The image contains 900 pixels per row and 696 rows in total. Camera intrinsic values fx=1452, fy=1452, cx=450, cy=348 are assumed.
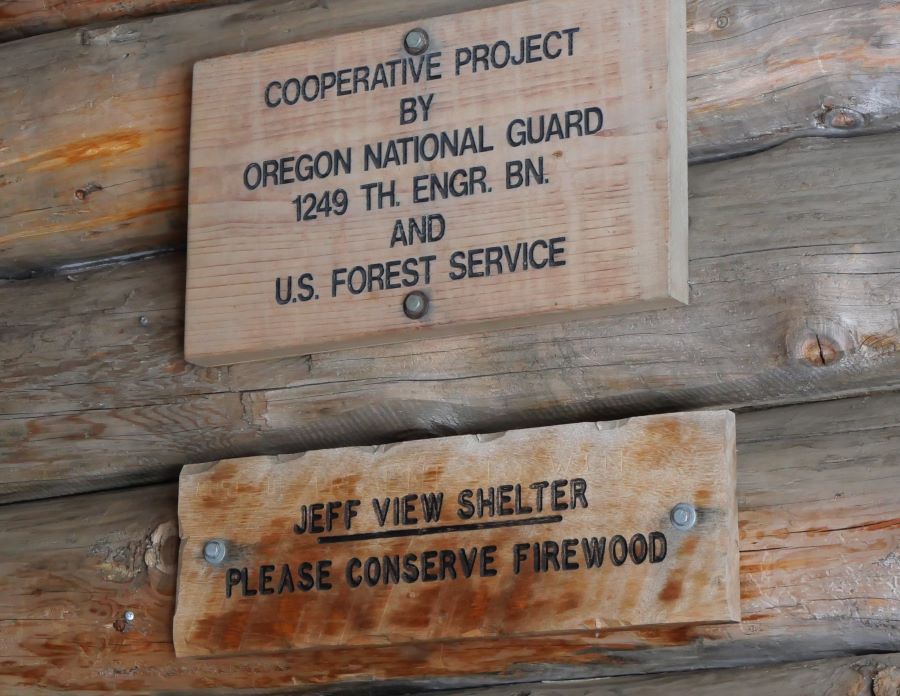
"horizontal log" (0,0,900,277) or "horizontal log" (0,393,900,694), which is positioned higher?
"horizontal log" (0,0,900,277)

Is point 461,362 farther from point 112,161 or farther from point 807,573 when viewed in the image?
point 112,161

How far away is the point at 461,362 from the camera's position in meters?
2.21

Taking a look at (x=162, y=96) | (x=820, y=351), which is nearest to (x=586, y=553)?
(x=820, y=351)

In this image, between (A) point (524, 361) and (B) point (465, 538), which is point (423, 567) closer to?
(B) point (465, 538)

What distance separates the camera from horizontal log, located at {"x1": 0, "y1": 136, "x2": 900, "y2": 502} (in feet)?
6.79

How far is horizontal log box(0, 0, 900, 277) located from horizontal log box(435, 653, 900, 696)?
30.2 inches

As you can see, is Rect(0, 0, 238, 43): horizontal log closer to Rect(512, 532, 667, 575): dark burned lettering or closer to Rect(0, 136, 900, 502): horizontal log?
Rect(0, 136, 900, 502): horizontal log

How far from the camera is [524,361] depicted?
219cm

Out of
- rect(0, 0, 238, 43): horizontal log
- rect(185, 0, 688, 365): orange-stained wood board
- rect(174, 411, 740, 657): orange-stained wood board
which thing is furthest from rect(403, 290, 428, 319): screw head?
rect(0, 0, 238, 43): horizontal log

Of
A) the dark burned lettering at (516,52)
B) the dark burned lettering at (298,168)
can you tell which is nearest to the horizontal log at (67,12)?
the dark burned lettering at (298,168)

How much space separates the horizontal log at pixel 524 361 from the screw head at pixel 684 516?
0.20 m

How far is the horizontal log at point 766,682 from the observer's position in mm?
1910

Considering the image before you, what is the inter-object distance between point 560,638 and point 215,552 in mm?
542

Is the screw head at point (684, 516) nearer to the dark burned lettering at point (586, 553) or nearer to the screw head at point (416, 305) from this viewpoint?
the dark burned lettering at point (586, 553)
